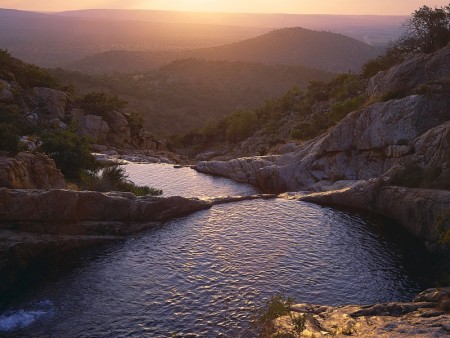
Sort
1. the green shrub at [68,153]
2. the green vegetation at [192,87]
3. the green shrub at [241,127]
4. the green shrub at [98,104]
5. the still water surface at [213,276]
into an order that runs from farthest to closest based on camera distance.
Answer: the green vegetation at [192,87]
the green shrub at [241,127]
the green shrub at [98,104]
the green shrub at [68,153]
the still water surface at [213,276]

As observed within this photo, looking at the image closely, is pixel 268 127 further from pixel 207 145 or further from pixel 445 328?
pixel 445 328

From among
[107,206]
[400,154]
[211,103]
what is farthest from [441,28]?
[211,103]

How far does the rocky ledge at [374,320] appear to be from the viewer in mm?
15461

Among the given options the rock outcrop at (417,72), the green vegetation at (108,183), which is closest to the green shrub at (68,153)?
the green vegetation at (108,183)

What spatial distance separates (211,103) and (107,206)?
110 meters

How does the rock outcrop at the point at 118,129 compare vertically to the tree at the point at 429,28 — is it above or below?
below

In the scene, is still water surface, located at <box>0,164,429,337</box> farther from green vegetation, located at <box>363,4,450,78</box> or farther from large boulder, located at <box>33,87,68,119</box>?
large boulder, located at <box>33,87,68,119</box>

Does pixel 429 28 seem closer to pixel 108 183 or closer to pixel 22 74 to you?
pixel 108 183

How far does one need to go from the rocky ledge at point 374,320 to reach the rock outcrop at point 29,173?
60.5 ft

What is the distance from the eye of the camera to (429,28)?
157ft

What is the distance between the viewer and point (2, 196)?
84.7 ft

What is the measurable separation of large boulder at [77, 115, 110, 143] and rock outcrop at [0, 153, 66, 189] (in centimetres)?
4001

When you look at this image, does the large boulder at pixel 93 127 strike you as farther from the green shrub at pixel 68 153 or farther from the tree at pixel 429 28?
the tree at pixel 429 28

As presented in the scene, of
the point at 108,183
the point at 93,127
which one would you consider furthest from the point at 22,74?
the point at 108,183
